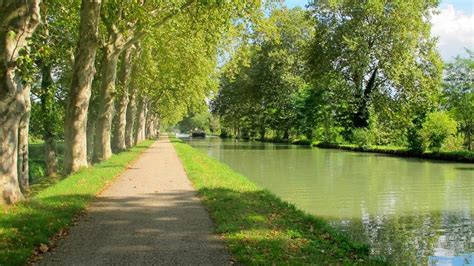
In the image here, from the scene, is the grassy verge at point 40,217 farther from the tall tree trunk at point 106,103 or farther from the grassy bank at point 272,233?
the tall tree trunk at point 106,103

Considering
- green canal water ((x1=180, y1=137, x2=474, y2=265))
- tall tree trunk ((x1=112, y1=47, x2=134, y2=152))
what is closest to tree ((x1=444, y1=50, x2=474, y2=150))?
green canal water ((x1=180, y1=137, x2=474, y2=265))

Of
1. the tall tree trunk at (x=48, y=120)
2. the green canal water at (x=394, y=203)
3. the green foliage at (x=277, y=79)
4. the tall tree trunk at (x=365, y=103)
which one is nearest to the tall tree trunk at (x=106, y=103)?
the tall tree trunk at (x=48, y=120)

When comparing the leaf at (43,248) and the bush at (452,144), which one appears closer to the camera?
the leaf at (43,248)

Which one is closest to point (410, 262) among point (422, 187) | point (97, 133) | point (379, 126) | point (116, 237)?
point (116, 237)

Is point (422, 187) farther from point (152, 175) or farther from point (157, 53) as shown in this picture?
point (157, 53)

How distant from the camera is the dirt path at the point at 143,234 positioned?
714 centimetres

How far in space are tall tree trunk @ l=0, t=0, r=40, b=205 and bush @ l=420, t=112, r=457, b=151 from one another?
97.6 ft

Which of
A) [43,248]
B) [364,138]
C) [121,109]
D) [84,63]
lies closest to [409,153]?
[364,138]

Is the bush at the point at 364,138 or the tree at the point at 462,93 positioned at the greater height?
the tree at the point at 462,93

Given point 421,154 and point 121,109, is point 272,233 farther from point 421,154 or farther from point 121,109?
point 421,154

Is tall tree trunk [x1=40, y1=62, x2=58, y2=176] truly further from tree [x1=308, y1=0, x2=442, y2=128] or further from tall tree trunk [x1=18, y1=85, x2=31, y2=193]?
tree [x1=308, y1=0, x2=442, y2=128]

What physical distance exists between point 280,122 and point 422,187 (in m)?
54.8

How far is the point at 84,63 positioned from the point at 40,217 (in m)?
9.25

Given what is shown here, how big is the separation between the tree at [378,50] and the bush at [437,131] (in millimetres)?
9149
